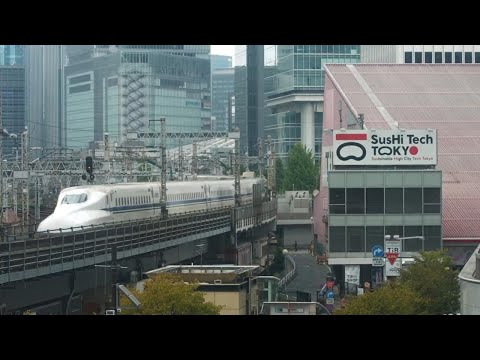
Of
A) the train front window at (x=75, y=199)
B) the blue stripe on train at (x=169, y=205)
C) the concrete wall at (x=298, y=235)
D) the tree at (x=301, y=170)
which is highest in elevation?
the tree at (x=301, y=170)

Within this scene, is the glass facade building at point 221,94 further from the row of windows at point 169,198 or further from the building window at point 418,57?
the row of windows at point 169,198

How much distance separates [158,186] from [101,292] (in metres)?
12.1

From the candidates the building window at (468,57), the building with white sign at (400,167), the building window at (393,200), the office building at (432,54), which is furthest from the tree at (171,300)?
the building window at (468,57)

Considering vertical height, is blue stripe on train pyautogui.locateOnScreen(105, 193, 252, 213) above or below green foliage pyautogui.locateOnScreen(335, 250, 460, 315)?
above

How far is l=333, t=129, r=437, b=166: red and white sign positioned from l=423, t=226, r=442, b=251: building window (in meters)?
2.20

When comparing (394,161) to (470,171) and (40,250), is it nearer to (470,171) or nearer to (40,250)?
(470,171)

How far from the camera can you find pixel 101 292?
22.0 metres

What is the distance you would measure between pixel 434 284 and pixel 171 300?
6.68 meters

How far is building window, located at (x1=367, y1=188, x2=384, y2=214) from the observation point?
2722 cm

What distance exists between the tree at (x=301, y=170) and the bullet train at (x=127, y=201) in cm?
2046

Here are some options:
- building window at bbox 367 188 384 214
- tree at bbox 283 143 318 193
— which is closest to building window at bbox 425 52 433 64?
tree at bbox 283 143 318 193

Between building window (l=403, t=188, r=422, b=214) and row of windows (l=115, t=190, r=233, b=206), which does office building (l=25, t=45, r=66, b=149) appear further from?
building window (l=403, t=188, r=422, b=214)

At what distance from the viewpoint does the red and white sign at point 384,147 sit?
1112 inches

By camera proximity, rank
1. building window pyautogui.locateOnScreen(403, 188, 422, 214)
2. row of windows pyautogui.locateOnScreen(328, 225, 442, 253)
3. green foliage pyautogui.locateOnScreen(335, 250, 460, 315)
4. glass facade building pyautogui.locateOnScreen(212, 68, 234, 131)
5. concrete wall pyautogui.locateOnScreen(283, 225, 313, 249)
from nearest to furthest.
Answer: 1. green foliage pyautogui.locateOnScreen(335, 250, 460, 315)
2. row of windows pyautogui.locateOnScreen(328, 225, 442, 253)
3. building window pyautogui.locateOnScreen(403, 188, 422, 214)
4. concrete wall pyautogui.locateOnScreen(283, 225, 313, 249)
5. glass facade building pyautogui.locateOnScreen(212, 68, 234, 131)
